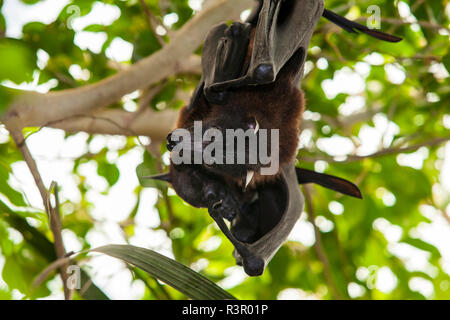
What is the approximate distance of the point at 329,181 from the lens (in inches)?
63.9

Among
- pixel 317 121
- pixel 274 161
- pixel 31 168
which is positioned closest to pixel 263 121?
pixel 274 161

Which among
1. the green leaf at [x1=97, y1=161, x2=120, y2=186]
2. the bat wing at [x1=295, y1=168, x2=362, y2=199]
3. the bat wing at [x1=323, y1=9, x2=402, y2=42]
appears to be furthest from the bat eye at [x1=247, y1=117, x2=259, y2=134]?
the green leaf at [x1=97, y1=161, x2=120, y2=186]

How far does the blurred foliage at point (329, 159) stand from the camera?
211cm

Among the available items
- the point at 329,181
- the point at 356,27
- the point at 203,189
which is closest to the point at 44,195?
the point at 203,189

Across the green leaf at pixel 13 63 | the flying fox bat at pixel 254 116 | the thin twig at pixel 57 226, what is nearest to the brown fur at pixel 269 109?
the flying fox bat at pixel 254 116

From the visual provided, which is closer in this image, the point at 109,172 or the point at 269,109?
the point at 269,109

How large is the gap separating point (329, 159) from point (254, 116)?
38.8 inches

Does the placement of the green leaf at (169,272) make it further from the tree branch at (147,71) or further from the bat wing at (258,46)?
the tree branch at (147,71)

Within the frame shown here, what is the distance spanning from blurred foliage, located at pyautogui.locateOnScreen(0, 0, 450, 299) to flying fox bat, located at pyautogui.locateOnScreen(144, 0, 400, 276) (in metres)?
0.54

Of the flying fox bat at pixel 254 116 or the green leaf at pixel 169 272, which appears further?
the flying fox bat at pixel 254 116

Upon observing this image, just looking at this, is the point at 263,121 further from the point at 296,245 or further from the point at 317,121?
the point at 296,245

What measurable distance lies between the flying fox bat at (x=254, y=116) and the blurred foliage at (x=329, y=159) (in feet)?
1.78

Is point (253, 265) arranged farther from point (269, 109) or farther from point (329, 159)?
point (329, 159)
